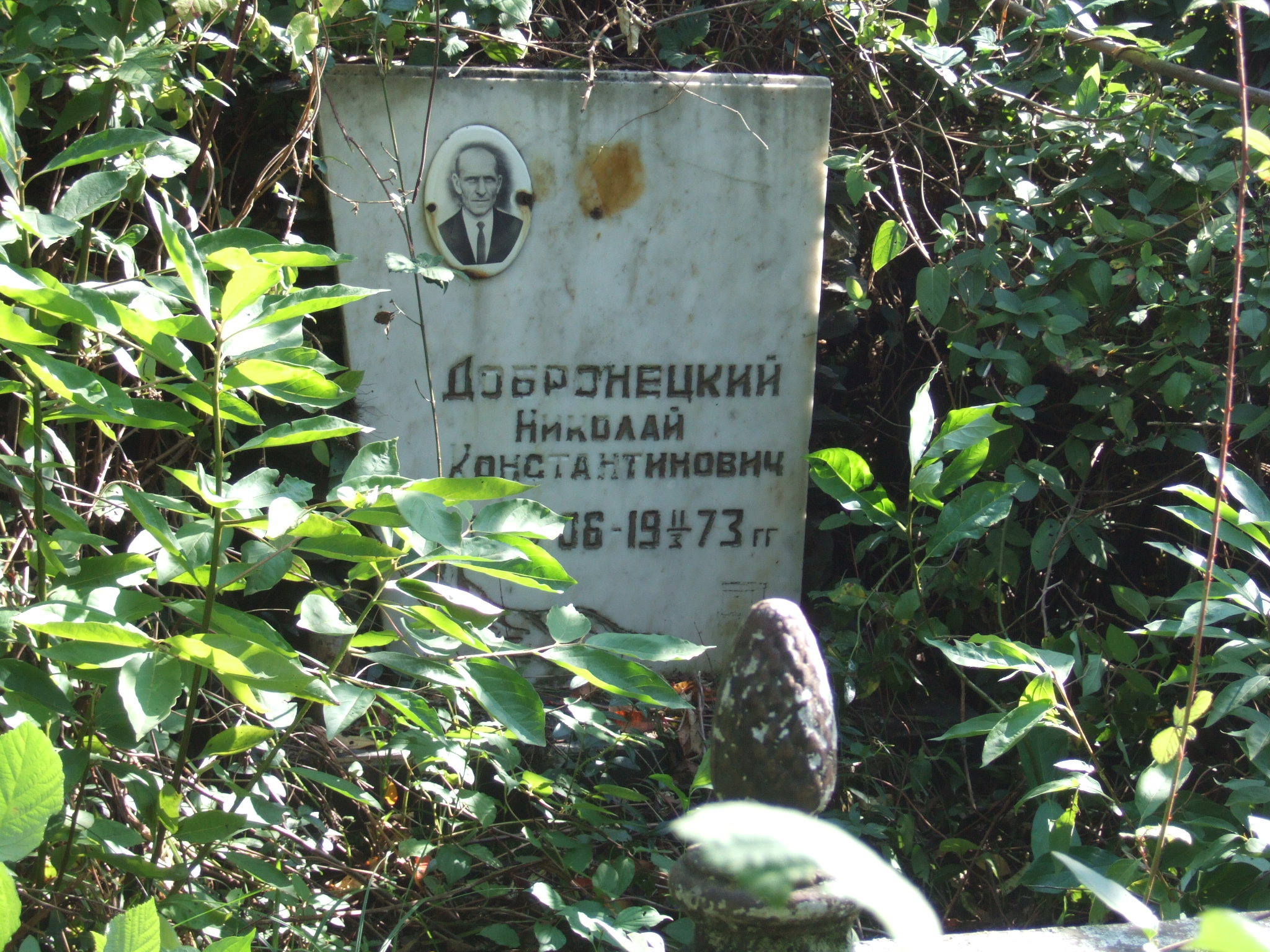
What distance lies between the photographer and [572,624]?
3.90ft

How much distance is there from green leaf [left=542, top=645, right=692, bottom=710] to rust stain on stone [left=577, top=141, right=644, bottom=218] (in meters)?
1.38

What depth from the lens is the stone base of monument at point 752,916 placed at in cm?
85

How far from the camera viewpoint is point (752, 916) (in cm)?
85

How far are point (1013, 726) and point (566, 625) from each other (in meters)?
0.66

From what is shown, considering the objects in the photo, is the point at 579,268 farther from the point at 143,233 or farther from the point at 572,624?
the point at 572,624

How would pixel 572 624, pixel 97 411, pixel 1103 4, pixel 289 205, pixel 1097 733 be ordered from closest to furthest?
pixel 97 411, pixel 572 624, pixel 1097 733, pixel 1103 4, pixel 289 205

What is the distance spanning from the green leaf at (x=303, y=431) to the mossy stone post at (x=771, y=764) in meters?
0.43

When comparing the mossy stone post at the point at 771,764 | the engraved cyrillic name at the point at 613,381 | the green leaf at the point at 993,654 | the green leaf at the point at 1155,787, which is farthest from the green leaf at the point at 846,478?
the mossy stone post at the point at 771,764

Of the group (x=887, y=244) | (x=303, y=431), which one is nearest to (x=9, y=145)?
(x=303, y=431)

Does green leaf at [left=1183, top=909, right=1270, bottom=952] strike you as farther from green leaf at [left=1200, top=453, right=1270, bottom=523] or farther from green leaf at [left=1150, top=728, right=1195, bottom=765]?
green leaf at [left=1200, top=453, right=1270, bottom=523]

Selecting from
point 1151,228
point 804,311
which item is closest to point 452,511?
point 804,311

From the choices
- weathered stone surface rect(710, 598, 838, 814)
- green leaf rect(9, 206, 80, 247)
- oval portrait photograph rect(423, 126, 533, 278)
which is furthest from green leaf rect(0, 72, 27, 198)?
oval portrait photograph rect(423, 126, 533, 278)

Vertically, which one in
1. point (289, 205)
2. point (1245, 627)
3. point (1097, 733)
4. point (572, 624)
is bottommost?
point (1097, 733)

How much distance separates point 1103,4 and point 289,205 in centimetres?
168
